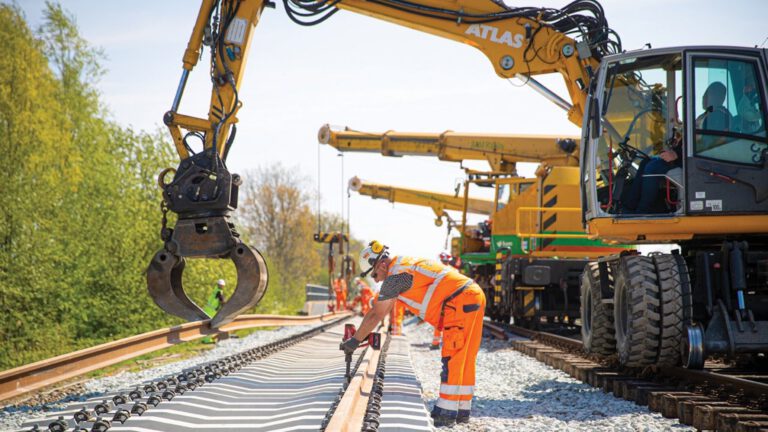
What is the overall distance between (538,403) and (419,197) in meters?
18.6

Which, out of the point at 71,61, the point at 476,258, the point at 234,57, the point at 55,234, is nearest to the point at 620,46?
the point at 234,57

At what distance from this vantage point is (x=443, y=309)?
19.5 ft

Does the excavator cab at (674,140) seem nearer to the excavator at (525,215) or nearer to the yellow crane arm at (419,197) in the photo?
the excavator at (525,215)

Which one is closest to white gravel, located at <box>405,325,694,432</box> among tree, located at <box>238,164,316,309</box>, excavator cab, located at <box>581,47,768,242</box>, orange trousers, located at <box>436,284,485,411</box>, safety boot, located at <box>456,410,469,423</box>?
safety boot, located at <box>456,410,469,423</box>

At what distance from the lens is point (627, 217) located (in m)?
6.96

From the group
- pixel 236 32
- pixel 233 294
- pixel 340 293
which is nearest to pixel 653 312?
pixel 233 294

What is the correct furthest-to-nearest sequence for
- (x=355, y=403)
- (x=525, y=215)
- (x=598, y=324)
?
(x=525, y=215) → (x=598, y=324) → (x=355, y=403)

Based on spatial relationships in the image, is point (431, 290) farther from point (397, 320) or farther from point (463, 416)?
point (397, 320)

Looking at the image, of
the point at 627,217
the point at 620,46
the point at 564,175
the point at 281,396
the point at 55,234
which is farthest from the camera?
the point at 55,234

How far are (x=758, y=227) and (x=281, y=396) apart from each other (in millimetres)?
4508

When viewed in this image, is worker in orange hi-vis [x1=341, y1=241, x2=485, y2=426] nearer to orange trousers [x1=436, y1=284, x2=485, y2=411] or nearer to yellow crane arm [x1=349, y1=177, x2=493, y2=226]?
orange trousers [x1=436, y1=284, x2=485, y2=411]

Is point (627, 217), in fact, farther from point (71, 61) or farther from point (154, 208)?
point (71, 61)

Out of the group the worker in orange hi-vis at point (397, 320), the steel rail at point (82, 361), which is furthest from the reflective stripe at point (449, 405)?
the worker in orange hi-vis at point (397, 320)

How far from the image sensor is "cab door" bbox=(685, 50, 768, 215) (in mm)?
6535
